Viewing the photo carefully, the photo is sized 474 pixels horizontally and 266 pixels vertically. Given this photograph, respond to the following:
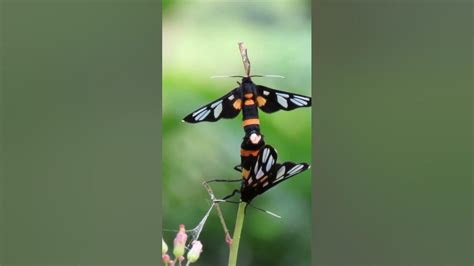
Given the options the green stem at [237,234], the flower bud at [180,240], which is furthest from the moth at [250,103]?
the flower bud at [180,240]

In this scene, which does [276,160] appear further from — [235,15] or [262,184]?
[235,15]

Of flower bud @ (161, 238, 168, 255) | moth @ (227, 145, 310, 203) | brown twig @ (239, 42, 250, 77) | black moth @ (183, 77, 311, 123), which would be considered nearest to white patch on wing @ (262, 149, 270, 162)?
moth @ (227, 145, 310, 203)

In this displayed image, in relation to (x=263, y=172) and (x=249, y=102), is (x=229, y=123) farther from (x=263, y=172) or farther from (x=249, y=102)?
(x=263, y=172)

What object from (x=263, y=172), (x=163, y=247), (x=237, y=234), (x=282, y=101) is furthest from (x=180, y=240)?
(x=282, y=101)

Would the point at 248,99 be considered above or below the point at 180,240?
above

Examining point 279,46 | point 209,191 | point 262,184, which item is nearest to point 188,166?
point 209,191

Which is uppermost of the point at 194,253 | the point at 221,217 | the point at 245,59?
the point at 245,59
